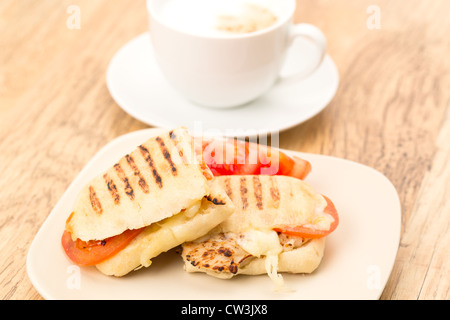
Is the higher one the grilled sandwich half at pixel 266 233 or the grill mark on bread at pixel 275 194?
the grill mark on bread at pixel 275 194

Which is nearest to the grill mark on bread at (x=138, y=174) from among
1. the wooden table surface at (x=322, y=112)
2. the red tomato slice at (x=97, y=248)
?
the red tomato slice at (x=97, y=248)

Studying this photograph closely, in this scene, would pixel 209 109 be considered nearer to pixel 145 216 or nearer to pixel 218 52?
pixel 218 52

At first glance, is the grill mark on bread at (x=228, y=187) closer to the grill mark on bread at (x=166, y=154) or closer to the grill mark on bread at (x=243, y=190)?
the grill mark on bread at (x=243, y=190)

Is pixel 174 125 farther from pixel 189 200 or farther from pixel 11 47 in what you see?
pixel 11 47

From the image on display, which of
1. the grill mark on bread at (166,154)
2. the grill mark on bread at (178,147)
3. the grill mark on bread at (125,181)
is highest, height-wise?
the grill mark on bread at (178,147)

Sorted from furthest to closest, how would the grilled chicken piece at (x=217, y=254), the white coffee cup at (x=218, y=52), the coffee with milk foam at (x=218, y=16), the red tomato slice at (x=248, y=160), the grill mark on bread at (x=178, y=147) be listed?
1. the coffee with milk foam at (x=218, y=16)
2. the white coffee cup at (x=218, y=52)
3. the red tomato slice at (x=248, y=160)
4. the grill mark on bread at (x=178, y=147)
5. the grilled chicken piece at (x=217, y=254)

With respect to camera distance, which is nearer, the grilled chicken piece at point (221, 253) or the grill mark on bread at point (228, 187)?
the grilled chicken piece at point (221, 253)

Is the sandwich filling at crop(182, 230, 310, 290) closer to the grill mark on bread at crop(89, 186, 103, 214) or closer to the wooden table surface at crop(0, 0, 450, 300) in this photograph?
the grill mark on bread at crop(89, 186, 103, 214)
